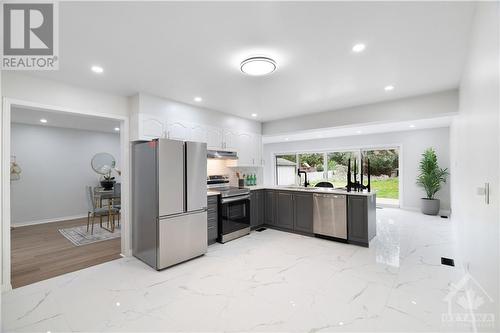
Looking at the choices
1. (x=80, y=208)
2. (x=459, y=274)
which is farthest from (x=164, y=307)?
(x=80, y=208)

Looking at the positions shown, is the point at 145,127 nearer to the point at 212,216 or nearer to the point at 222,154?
the point at 222,154

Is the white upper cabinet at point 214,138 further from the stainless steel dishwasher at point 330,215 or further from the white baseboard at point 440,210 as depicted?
the white baseboard at point 440,210

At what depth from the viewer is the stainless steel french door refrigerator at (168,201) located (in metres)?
3.04

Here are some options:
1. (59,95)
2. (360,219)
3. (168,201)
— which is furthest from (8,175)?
(360,219)

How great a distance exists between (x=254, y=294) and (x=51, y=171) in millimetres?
6464

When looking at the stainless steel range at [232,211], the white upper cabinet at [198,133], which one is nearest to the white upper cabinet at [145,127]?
the white upper cabinet at [198,133]

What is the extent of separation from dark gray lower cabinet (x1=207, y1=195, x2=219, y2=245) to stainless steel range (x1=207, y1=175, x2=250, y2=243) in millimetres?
75

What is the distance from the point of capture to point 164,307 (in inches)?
86.5

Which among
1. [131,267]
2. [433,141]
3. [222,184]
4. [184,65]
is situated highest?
[184,65]

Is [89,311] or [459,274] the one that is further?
[459,274]

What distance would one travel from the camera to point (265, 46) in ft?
7.25

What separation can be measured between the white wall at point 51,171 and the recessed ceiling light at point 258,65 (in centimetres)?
614

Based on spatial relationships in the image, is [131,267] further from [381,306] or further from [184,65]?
[381,306]

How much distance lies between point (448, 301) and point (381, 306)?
68 cm
